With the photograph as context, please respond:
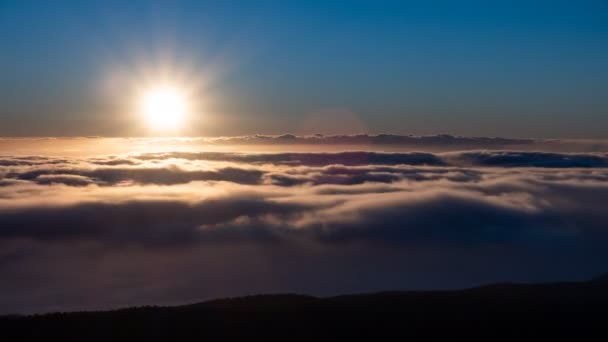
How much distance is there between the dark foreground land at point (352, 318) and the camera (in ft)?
169

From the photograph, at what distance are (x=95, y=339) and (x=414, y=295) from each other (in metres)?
31.4

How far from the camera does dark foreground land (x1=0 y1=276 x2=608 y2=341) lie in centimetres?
5141

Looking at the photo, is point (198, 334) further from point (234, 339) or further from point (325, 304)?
point (325, 304)

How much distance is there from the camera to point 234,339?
5050 centimetres

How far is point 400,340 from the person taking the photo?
50.8m

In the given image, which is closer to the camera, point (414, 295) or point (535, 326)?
point (535, 326)

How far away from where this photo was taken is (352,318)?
56625 mm

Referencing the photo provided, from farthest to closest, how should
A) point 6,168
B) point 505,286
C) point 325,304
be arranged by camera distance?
point 6,168, point 505,286, point 325,304

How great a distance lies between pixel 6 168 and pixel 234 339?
13508 centimetres

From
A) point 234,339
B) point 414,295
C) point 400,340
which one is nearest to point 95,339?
point 234,339

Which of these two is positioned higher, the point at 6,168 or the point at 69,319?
the point at 6,168

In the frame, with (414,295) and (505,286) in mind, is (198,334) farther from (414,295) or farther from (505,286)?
(505,286)

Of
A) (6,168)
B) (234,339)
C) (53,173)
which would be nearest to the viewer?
(234,339)

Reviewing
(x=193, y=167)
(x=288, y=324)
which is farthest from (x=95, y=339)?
(x=193, y=167)
